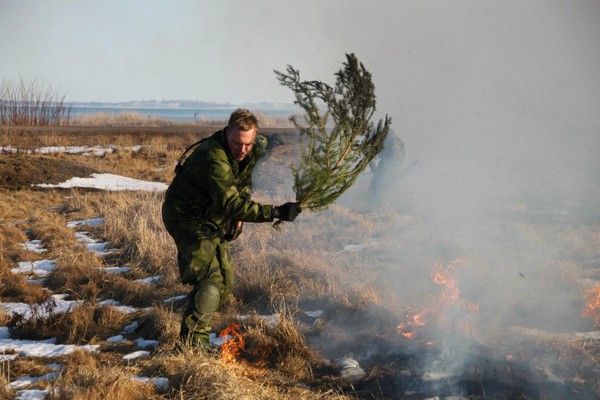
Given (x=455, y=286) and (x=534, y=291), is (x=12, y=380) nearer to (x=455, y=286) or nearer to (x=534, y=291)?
(x=455, y=286)

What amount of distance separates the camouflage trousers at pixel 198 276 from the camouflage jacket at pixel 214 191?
0.25 ft

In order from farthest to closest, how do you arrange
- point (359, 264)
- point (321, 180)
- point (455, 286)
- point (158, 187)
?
point (158, 187) < point (359, 264) < point (455, 286) < point (321, 180)

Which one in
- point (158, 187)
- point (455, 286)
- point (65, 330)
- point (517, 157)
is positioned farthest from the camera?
point (158, 187)

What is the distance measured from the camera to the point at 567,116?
12594mm

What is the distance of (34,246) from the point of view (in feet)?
24.5

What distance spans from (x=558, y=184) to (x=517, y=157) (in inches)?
42.7

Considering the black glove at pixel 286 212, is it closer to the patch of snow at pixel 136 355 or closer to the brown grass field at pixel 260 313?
the brown grass field at pixel 260 313

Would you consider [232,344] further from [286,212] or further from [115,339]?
[286,212]

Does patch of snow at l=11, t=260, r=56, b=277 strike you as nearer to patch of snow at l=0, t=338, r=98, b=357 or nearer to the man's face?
patch of snow at l=0, t=338, r=98, b=357

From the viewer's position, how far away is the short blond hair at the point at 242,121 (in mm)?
3561

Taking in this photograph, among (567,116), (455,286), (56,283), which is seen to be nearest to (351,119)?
(455,286)

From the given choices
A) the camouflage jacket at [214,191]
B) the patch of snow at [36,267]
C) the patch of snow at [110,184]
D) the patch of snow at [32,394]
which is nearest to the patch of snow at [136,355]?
the patch of snow at [32,394]

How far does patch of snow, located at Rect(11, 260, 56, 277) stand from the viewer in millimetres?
6355

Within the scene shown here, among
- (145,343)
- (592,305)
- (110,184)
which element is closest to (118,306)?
(145,343)
